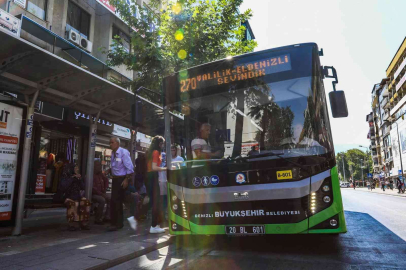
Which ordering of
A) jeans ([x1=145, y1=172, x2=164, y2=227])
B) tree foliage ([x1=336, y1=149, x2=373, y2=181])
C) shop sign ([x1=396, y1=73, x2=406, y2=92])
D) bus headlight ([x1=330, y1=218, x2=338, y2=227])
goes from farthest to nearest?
tree foliage ([x1=336, y1=149, x2=373, y2=181]), shop sign ([x1=396, y1=73, x2=406, y2=92]), jeans ([x1=145, y1=172, x2=164, y2=227]), bus headlight ([x1=330, y1=218, x2=338, y2=227])

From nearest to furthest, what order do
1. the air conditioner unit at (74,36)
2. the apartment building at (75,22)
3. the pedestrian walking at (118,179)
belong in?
the pedestrian walking at (118,179)
the apartment building at (75,22)
the air conditioner unit at (74,36)

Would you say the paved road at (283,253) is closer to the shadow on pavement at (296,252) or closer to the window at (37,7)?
the shadow on pavement at (296,252)

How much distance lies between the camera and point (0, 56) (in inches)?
219

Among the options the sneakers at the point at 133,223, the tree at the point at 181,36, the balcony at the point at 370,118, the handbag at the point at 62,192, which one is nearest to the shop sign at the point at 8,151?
A: the handbag at the point at 62,192

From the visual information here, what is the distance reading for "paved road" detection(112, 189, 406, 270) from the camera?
14.0ft

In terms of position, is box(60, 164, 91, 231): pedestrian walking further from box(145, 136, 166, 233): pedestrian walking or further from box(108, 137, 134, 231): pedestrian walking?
box(145, 136, 166, 233): pedestrian walking

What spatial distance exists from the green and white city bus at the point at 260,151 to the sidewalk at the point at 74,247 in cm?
90

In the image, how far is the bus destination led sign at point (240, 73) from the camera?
5121 millimetres

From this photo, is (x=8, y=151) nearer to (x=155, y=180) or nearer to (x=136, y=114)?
(x=136, y=114)

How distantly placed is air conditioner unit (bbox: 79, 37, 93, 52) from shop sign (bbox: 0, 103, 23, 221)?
12.0 metres

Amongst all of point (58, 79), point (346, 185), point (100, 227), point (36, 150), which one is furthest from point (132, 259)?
point (346, 185)

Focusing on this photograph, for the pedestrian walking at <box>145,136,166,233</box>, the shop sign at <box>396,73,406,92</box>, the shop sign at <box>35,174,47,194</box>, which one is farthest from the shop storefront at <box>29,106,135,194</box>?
the shop sign at <box>396,73,406,92</box>

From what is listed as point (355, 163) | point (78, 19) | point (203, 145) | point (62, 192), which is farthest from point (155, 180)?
point (355, 163)

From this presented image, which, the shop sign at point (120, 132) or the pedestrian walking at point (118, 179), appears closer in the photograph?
the pedestrian walking at point (118, 179)
